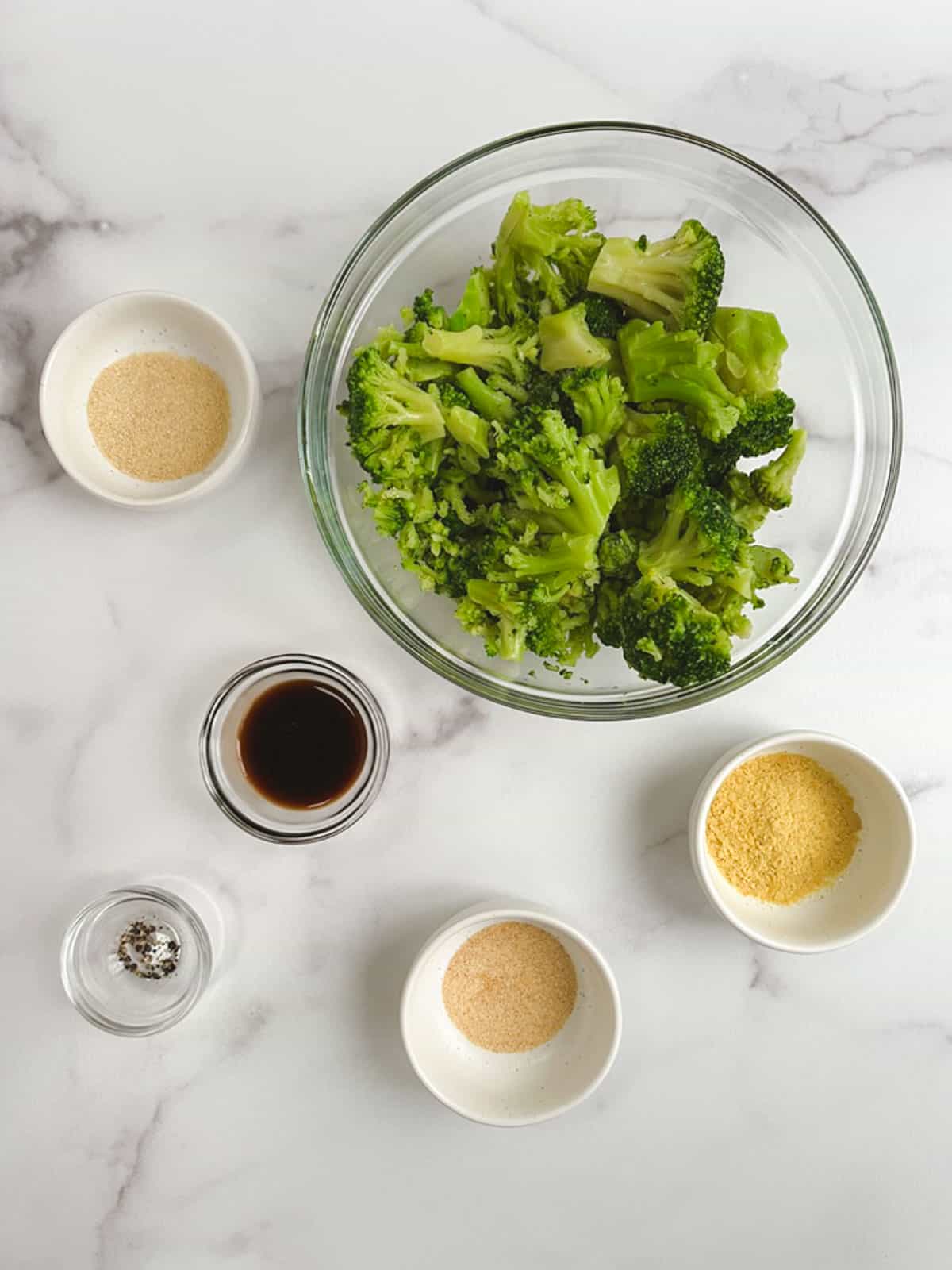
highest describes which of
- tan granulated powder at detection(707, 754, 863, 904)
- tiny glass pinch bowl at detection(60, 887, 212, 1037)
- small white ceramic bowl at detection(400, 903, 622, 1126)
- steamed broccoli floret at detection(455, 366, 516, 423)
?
steamed broccoli floret at detection(455, 366, 516, 423)

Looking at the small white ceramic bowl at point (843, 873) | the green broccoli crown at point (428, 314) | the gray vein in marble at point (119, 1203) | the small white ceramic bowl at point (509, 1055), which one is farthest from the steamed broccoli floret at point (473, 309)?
the gray vein in marble at point (119, 1203)

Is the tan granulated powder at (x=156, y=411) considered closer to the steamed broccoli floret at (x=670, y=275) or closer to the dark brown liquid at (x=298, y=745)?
the dark brown liquid at (x=298, y=745)

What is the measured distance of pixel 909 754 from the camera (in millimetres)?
1927

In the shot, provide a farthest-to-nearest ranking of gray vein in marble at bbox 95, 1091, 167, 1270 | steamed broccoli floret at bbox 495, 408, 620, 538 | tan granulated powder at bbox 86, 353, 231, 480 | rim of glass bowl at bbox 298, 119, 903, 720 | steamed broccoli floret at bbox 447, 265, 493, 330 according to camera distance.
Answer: gray vein in marble at bbox 95, 1091, 167, 1270, tan granulated powder at bbox 86, 353, 231, 480, rim of glass bowl at bbox 298, 119, 903, 720, steamed broccoli floret at bbox 447, 265, 493, 330, steamed broccoli floret at bbox 495, 408, 620, 538

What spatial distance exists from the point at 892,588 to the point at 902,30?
3.30 ft

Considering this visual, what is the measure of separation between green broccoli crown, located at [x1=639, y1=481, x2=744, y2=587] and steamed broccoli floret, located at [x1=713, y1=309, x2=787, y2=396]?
181 mm

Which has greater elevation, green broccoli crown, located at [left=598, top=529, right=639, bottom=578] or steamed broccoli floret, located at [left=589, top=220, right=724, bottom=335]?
steamed broccoli floret, located at [left=589, top=220, right=724, bottom=335]

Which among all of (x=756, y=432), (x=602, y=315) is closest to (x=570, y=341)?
(x=602, y=315)

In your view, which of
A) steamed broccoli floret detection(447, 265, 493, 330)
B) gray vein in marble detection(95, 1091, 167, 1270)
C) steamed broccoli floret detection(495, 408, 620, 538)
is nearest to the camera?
steamed broccoli floret detection(495, 408, 620, 538)

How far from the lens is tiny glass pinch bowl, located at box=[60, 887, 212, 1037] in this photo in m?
1.85

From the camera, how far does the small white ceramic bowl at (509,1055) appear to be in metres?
1.81

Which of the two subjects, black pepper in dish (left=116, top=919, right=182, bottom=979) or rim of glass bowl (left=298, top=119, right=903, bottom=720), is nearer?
rim of glass bowl (left=298, top=119, right=903, bottom=720)

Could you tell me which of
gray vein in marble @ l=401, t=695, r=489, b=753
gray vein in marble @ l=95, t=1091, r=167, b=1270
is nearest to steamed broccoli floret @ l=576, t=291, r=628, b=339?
gray vein in marble @ l=401, t=695, r=489, b=753

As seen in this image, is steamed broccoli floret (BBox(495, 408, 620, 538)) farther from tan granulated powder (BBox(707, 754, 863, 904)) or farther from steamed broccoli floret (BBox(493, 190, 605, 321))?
tan granulated powder (BBox(707, 754, 863, 904))
